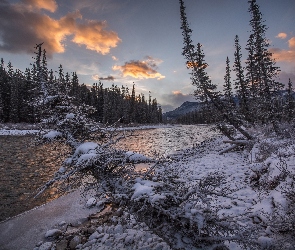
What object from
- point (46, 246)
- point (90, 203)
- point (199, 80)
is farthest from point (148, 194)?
point (199, 80)

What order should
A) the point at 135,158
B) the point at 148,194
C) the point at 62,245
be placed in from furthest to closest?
the point at 62,245
the point at 135,158
the point at 148,194

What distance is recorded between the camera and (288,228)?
150 inches

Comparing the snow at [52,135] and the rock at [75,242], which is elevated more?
the snow at [52,135]

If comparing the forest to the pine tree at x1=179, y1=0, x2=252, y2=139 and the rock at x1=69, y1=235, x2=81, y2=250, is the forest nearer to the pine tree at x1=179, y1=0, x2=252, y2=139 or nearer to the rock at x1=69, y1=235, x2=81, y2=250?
the rock at x1=69, y1=235, x2=81, y2=250

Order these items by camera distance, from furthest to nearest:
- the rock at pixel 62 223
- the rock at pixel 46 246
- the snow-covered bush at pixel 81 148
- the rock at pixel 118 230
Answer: the rock at pixel 62 223 < the rock at pixel 118 230 < the rock at pixel 46 246 < the snow-covered bush at pixel 81 148

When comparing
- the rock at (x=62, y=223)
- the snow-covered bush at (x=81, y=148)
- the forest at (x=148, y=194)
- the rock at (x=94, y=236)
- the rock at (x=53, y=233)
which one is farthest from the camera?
the rock at (x=62, y=223)

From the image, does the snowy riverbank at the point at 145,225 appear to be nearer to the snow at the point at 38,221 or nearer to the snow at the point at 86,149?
the snow at the point at 38,221

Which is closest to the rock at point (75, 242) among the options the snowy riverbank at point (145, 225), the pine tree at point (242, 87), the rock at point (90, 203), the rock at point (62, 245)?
the snowy riverbank at point (145, 225)

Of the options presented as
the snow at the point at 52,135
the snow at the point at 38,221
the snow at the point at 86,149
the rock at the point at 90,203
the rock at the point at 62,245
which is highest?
the snow at the point at 52,135

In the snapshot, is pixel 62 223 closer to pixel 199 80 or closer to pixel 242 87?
pixel 199 80

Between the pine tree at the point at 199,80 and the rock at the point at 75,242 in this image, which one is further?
the pine tree at the point at 199,80

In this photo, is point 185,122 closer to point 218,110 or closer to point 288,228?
point 218,110

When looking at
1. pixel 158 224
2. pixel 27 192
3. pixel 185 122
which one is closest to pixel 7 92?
pixel 27 192

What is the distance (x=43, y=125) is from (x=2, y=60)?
84.1 meters
